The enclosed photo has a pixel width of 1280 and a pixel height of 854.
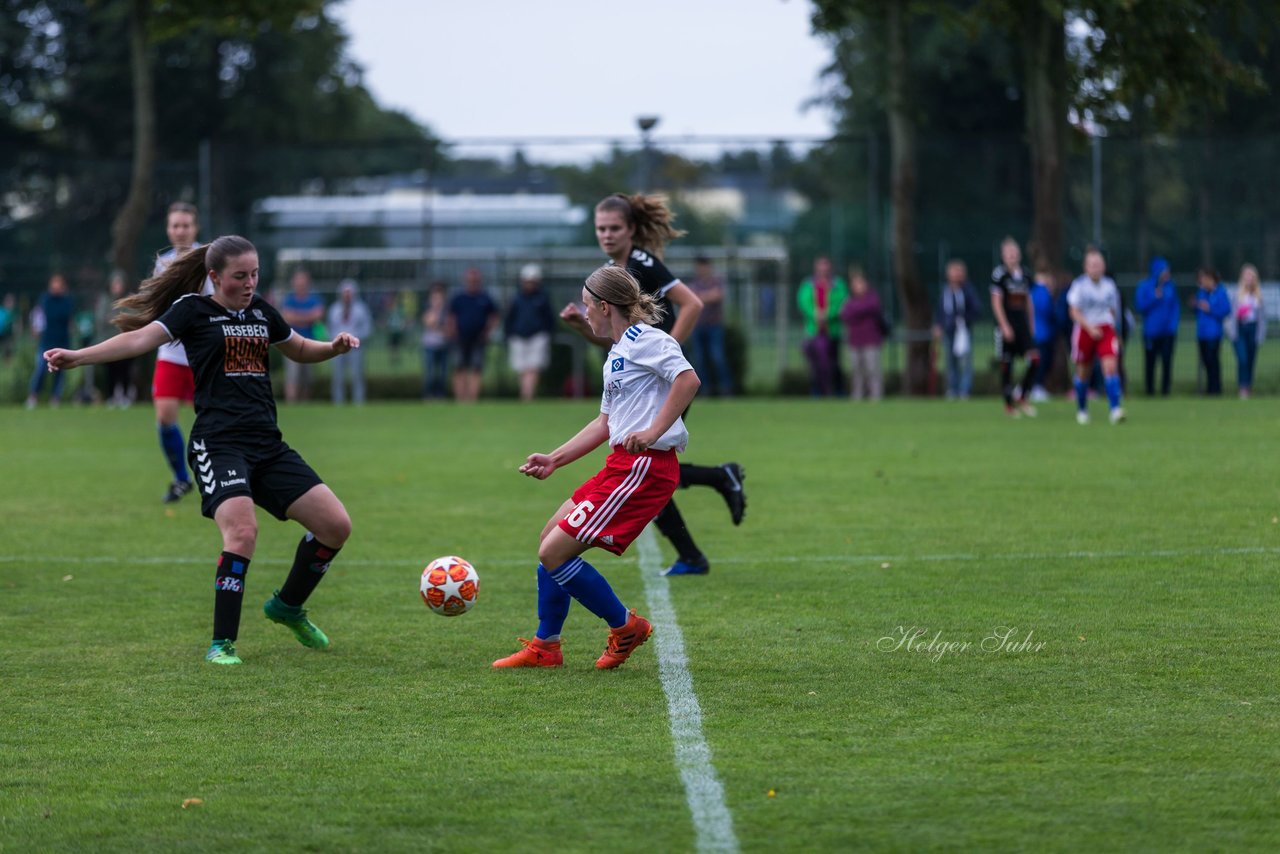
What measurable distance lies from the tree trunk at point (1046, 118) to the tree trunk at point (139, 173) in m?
15.0

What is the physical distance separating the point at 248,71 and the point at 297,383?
24110mm

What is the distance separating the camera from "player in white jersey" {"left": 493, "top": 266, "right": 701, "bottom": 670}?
6.18 m

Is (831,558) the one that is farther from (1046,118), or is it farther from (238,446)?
(1046,118)

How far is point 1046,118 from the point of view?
26375 millimetres

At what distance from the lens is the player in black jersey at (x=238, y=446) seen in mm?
6602

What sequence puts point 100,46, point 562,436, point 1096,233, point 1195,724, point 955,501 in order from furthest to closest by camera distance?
point 100,46
point 1096,233
point 562,436
point 955,501
point 1195,724

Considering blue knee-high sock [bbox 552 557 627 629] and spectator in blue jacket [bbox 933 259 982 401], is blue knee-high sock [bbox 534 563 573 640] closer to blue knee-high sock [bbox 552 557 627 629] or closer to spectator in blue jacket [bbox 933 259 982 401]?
blue knee-high sock [bbox 552 557 627 629]

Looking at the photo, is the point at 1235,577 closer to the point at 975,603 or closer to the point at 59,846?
the point at 975,603

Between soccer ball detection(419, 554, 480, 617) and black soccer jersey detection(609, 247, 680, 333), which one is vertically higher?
black soccer jersey detection(609, 247, 680, 333)

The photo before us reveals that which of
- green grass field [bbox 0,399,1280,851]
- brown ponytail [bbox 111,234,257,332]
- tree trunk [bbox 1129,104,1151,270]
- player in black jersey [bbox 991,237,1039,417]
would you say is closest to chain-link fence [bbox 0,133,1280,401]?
tree trunk [bbox 1129,104,1151,270]

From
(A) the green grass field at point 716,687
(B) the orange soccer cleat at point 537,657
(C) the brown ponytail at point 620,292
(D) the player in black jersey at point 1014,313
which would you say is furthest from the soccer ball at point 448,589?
(D) the player in black jersey at point 1014,313

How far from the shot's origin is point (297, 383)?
26141 millimetres

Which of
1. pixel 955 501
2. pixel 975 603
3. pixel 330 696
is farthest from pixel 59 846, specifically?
pixel 955 501

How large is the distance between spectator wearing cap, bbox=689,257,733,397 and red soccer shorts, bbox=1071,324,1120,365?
673 cm
